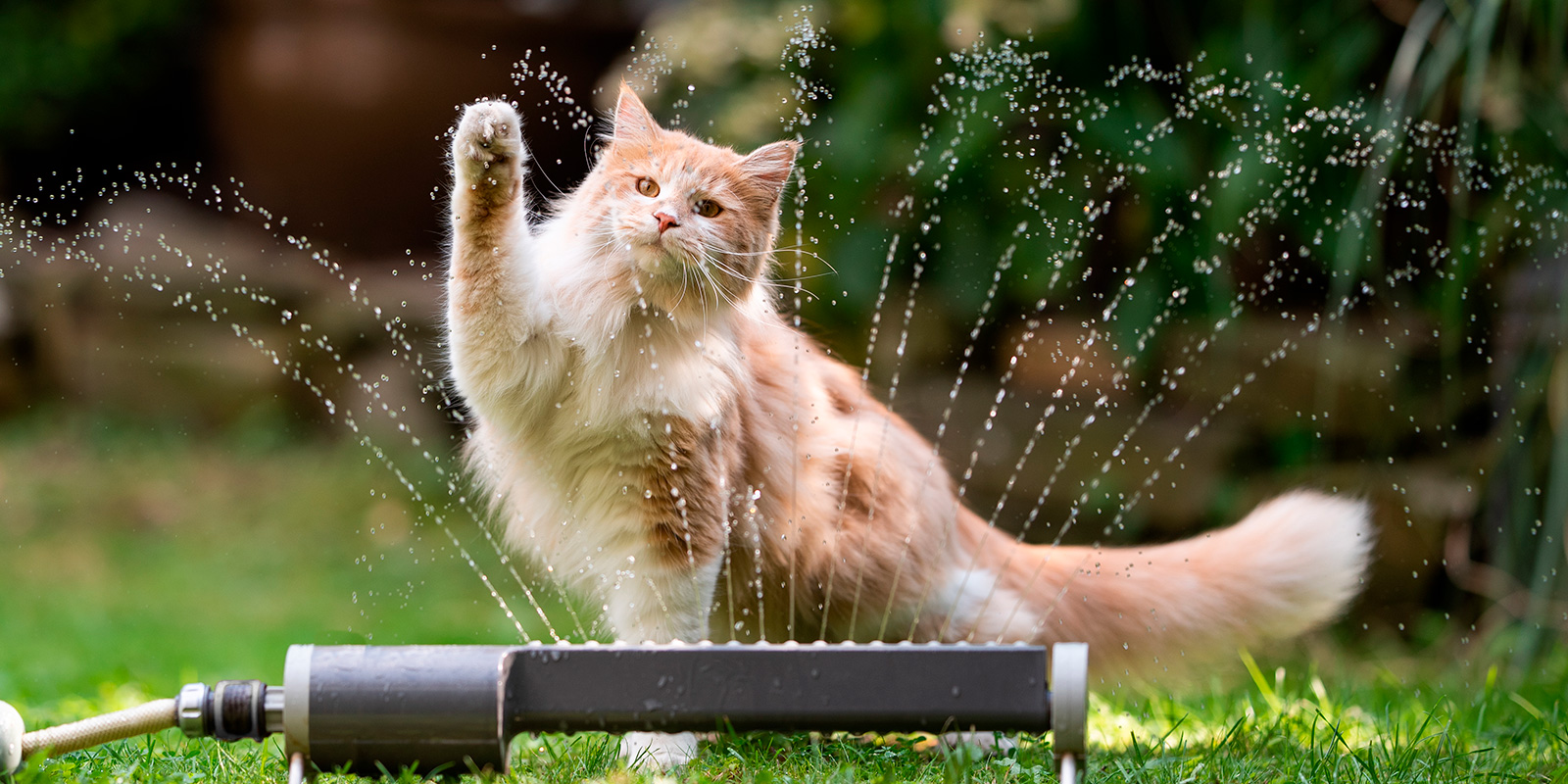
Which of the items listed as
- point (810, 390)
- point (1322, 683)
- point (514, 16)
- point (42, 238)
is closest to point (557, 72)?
point (514, 16)

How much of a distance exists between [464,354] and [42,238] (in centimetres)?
453

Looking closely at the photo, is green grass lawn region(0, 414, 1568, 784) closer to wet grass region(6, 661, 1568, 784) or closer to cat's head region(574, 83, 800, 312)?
wet grass region(6, 661, 1568, 784)

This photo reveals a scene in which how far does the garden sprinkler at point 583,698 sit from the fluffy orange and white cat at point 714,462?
1.32 ft

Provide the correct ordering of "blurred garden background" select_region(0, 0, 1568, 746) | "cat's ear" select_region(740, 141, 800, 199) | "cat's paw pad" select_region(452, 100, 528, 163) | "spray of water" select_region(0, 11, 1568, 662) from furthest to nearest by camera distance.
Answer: "spray of water" select_region(0, 11, 1568, 662)
"blurred garden background" select_region(0, 0, 1568, 746)
"cat's ear" select_region(740, 141, 800, 199)
"cat's paw pad" select_region(452, 100, 528, 163)

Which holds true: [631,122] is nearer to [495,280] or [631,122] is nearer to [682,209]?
[682,209]

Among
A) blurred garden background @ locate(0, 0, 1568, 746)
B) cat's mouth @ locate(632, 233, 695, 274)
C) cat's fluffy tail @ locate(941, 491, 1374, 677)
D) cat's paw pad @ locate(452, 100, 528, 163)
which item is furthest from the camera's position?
blurred garden background @ locate(0, 0, 1568, 746)

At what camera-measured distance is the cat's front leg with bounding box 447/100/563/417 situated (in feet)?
5.25

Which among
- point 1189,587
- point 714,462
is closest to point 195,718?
point 714,462

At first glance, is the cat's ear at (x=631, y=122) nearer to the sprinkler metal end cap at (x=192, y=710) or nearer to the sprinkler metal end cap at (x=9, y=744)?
the sprinkler metal end cap at (x=192, y=710)

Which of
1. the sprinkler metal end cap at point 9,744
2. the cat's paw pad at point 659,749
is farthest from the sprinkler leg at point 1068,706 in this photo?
the sprinkler metal end cap at point 9,744

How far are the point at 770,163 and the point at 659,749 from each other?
87 centimetres

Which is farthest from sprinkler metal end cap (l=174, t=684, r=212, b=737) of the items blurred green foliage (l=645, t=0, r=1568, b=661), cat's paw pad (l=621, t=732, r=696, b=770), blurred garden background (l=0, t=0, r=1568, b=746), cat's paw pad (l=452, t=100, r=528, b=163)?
blurred green foliage (l=645, t=0, r=1568, b=661)

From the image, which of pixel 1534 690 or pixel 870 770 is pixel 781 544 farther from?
pixel 1534 690

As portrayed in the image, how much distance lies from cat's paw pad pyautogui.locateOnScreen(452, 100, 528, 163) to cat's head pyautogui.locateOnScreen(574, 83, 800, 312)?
191 millimetres
